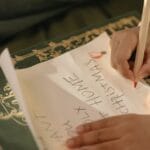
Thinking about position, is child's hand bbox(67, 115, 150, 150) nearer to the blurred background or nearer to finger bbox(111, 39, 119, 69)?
finger bbox(111, 39, 119, 69)

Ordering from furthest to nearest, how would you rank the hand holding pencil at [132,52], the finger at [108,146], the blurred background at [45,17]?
the blurred background at [45,17] → the hand holding pencil at [132,52] → the finger at [108,146]

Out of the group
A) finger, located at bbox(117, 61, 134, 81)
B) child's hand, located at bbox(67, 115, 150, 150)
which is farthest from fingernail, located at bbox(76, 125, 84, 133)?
finger, located at bbox(117, 61, 134, 81)

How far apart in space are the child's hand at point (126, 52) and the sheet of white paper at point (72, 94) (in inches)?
0.7

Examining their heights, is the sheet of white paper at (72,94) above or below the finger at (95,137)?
above

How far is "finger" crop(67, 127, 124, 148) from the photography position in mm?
650

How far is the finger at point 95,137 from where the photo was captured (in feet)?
2.13

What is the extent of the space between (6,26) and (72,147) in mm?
374

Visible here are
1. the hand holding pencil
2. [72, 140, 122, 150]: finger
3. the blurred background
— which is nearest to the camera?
[72, 140, 122, 150]: finger

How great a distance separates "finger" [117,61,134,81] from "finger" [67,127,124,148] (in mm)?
143

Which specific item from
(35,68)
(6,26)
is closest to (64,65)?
(35,68)

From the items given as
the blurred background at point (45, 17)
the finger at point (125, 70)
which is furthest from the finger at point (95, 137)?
the blurred background at point (45, 17)

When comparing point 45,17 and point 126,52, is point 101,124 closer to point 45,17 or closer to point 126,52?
point 126,52

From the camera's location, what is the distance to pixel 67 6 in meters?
0.98

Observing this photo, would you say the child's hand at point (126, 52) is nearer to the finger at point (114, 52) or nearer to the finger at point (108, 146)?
the finger at point (114, 52)
